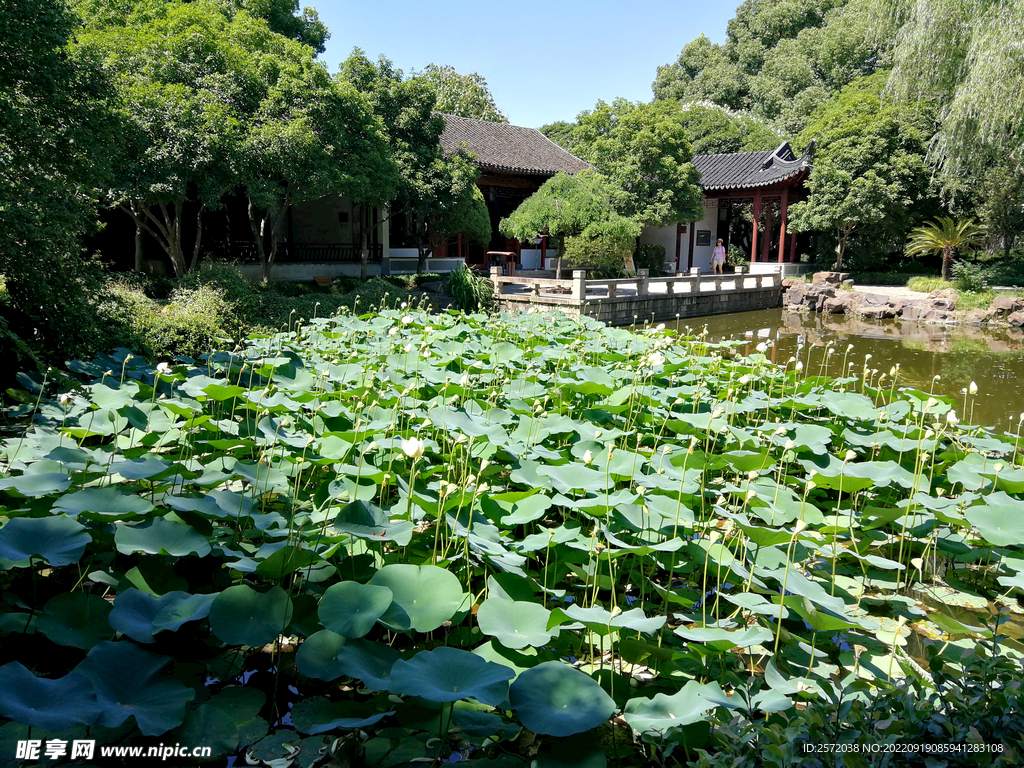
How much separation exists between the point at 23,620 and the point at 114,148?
566cm

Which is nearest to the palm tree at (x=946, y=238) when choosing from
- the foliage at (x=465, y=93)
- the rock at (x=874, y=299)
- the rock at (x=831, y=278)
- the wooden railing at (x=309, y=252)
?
the rock at (x=831, y=278)

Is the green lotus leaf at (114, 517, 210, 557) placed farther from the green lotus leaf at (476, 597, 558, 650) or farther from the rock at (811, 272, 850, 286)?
the rock at (811, 272, 850, 286)

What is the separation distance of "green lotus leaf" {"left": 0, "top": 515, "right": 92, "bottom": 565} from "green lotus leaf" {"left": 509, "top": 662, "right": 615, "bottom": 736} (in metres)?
1.11

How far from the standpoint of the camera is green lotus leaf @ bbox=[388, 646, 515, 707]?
4.50 feet

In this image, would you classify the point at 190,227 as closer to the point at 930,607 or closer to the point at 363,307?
the point at 363,307

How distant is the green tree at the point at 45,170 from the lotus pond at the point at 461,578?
183 centimetres

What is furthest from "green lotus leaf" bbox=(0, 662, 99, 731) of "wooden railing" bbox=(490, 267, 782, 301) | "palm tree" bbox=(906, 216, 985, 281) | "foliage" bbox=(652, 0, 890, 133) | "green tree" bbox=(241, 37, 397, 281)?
"foliage" bbox=(652, 0, 890, 133)

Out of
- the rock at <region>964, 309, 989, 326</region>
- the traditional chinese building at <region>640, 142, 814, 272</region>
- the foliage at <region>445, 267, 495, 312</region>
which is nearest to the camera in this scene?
the foliage at <region>445, 267, 495, 312</region>

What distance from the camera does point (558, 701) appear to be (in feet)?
4.75

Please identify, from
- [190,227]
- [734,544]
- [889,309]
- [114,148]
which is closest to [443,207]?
[190,227]

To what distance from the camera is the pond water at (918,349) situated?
26.8 ft

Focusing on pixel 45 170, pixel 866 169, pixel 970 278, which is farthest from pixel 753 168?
pixel 45 170

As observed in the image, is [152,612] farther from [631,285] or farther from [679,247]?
[679,247]

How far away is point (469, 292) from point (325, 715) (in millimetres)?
11183
